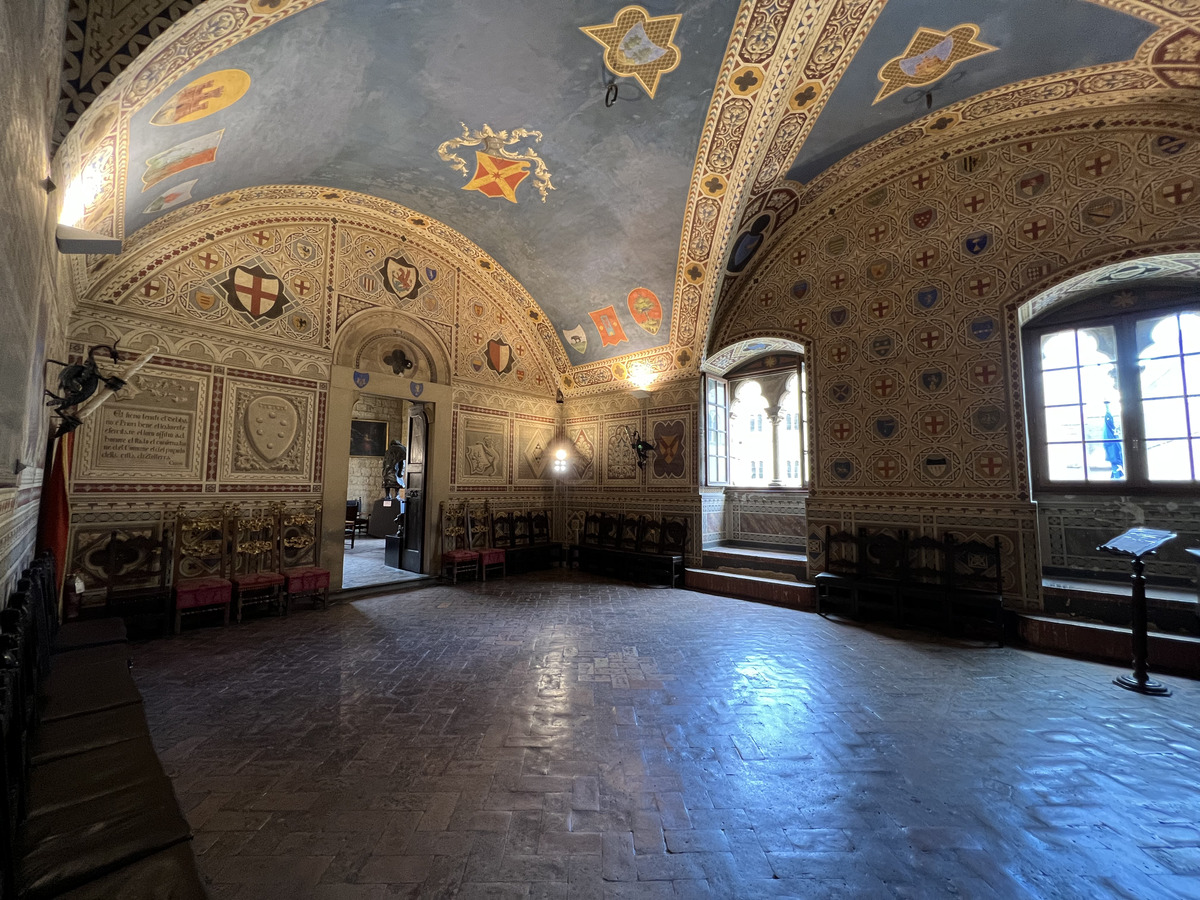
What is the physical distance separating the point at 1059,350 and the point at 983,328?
1.38 metres

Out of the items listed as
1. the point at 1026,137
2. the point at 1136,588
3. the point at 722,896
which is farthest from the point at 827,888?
the point at 1026,137

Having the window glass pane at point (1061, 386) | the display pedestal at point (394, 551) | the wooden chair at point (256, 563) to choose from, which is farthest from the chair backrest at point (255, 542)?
the window glass pane at point (1061, 386)

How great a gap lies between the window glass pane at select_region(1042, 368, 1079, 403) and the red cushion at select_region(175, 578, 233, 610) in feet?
39.1

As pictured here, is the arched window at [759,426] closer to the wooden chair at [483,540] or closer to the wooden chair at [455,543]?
the wooden chair at [483,540]

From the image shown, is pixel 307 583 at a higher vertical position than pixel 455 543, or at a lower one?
lower

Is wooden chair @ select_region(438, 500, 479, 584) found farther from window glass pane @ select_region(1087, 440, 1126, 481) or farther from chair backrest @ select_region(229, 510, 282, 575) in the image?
window glass pane @ select_region(1087, 440, 1126, 481)

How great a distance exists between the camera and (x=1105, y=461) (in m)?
6.94

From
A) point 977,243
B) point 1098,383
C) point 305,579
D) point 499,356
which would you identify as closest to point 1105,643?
point 1098,383

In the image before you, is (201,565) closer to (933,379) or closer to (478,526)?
(478,526)

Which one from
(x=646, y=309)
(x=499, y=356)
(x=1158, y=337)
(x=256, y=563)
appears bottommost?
(x=256, y=563)

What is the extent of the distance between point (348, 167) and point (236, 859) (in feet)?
27.7

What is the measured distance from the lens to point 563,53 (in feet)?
19.3

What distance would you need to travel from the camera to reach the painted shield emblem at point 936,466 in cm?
725

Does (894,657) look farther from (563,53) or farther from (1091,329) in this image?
(563,53)
